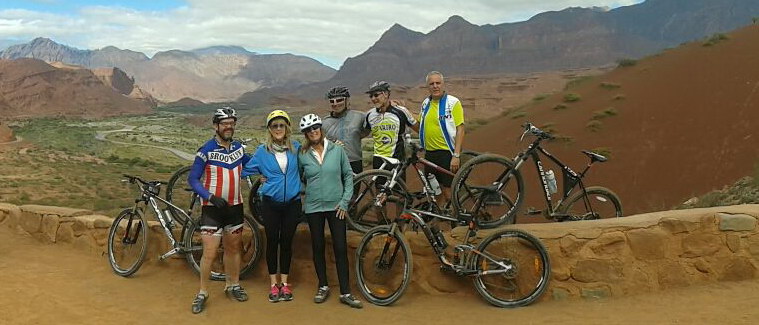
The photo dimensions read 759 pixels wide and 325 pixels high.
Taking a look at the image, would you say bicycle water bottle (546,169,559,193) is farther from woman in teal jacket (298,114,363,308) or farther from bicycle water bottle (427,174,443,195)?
woman in teal jacket (298,114,363,308)

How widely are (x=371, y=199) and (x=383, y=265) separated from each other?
0.82 metres

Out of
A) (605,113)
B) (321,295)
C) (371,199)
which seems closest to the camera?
(321,295)

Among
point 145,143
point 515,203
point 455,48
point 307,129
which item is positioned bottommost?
point 145,143

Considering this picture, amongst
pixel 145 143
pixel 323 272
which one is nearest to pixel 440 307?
pixel 323 272

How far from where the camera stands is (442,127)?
5.77 metres

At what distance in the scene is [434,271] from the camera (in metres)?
5.56

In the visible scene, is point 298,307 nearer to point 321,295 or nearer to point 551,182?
point 321,295

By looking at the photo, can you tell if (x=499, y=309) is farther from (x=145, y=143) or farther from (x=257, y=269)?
(x=145, y=143)

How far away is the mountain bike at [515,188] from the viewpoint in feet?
18.6

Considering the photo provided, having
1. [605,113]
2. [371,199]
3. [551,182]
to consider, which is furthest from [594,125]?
[371,199]

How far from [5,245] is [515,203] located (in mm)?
6424

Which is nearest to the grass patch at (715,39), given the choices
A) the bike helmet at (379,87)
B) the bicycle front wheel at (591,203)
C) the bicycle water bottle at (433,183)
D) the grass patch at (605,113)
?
the grass patch at (605,113)

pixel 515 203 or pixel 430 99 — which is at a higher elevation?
pixel 430 99

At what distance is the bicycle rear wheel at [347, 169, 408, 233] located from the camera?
227 inches
